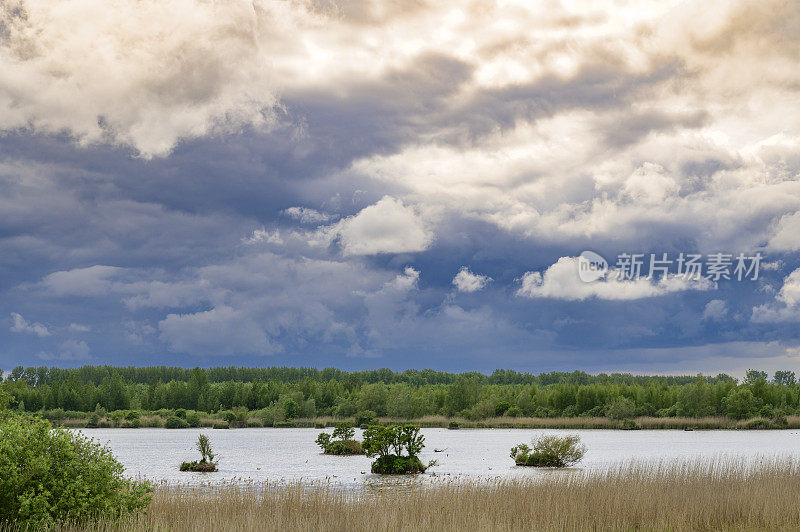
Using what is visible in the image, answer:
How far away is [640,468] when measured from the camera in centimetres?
2559

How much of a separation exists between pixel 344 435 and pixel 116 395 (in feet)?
362

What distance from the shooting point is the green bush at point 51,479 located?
14.5 m

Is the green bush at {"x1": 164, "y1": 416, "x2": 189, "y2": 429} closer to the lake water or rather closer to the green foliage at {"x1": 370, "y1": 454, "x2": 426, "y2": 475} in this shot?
the lake water

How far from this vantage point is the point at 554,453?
46500mm

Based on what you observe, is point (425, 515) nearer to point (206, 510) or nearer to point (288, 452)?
point (206, 510)

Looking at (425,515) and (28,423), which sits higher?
(28,423)

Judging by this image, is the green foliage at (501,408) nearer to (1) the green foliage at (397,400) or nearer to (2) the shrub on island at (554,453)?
(1) the green foliage at (397,400)

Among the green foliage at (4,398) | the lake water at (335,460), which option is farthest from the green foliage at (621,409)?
the green foliage at (4,398)

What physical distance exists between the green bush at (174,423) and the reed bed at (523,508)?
107m

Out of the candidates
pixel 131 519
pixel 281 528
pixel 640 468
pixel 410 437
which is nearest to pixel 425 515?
pixel 281 528

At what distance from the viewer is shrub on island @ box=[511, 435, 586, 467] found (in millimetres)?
45719

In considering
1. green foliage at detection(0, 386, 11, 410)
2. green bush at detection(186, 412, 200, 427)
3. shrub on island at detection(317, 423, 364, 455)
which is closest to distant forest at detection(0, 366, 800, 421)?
green bush at detection(186, 412, 200, 427)

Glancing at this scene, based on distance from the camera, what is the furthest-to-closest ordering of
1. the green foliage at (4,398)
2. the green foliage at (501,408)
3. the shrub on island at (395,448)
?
the green foliage at (501,408), the shrub on island at (395,448), the green foliage at (4,398)

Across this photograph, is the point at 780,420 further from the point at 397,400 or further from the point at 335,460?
the point at 335,460
